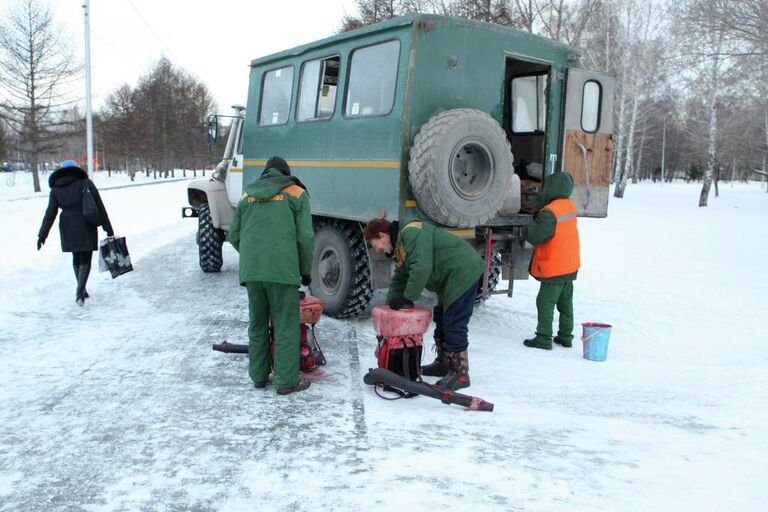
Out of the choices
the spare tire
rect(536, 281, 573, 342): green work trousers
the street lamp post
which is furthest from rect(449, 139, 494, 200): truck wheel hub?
the street lamp post

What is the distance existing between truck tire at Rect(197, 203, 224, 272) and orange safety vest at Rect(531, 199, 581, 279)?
17.4 feet

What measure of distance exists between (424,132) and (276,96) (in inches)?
115

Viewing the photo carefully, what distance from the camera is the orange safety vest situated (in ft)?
19.8

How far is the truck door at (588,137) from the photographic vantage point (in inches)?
269

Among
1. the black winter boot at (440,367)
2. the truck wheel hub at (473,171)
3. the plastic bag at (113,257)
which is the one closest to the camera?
the black winter boot at (440,367)

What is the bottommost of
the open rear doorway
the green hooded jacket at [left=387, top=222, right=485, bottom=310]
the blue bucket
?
the blue bucket

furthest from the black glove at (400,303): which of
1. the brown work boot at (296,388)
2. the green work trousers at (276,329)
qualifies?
the brown work boot at (296,388)

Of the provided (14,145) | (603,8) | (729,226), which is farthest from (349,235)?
(14,145)

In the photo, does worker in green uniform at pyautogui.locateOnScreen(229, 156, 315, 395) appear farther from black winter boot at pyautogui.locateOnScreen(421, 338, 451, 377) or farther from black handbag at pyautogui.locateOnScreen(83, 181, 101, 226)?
black handbag at pyautogui.locateOnScreen(83, 181, 101, 226)

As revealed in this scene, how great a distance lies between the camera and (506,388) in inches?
197

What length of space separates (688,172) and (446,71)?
93.6 m

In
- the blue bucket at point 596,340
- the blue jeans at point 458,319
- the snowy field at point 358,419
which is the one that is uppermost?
the blue jeans at point 458,319

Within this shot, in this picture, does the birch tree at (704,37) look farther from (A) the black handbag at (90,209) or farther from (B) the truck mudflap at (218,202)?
(A) the black handbag at (90,209)

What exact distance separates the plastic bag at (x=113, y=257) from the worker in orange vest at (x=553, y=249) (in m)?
4.84
